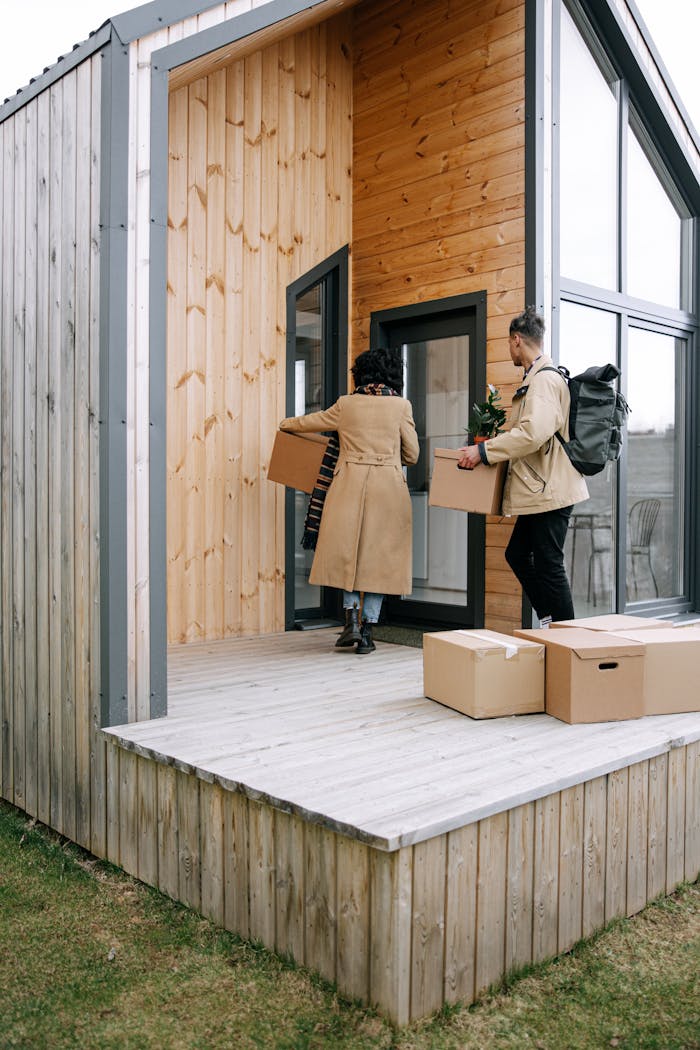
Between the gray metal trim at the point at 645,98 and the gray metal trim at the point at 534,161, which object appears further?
the gray metal trim at the point at 645,98

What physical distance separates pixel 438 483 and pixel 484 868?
2502 millimetres

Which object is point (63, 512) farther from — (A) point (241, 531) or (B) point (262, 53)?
(B) point (262, 53)

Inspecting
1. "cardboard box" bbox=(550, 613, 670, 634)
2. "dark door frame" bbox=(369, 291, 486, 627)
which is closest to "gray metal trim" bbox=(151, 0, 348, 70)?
"dark door frame" bbox=(369, 291, 486, 627)

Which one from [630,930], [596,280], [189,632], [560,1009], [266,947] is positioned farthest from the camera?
[596,280]

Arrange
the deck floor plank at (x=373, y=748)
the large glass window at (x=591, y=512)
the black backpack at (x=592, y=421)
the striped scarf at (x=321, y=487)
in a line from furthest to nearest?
1. the large glass window at (x=591, y=512)
2. the striped scarf at (x=321, y=487)
3. the black backpack at (x=592, y=421)
4. the deck floor plank at (x=373, y=748)

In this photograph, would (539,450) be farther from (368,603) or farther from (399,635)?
(399,635)

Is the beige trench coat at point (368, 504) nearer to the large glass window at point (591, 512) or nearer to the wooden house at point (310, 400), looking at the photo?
the wooden house at point (310, 400)

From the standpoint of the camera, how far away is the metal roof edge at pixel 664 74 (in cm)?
→ 588

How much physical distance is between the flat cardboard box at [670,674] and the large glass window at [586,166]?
2.75m

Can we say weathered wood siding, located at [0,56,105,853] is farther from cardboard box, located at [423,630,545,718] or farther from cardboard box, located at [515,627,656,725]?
cardboard box, located at [515,627,656,725]

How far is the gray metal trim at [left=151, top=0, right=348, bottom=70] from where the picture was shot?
349 cm

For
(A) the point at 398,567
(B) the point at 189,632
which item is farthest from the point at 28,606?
(A) the point at 398,567

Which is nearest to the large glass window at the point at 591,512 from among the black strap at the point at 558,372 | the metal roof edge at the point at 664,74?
the black strap at the point at 558,372

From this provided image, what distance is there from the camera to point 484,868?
248cm
